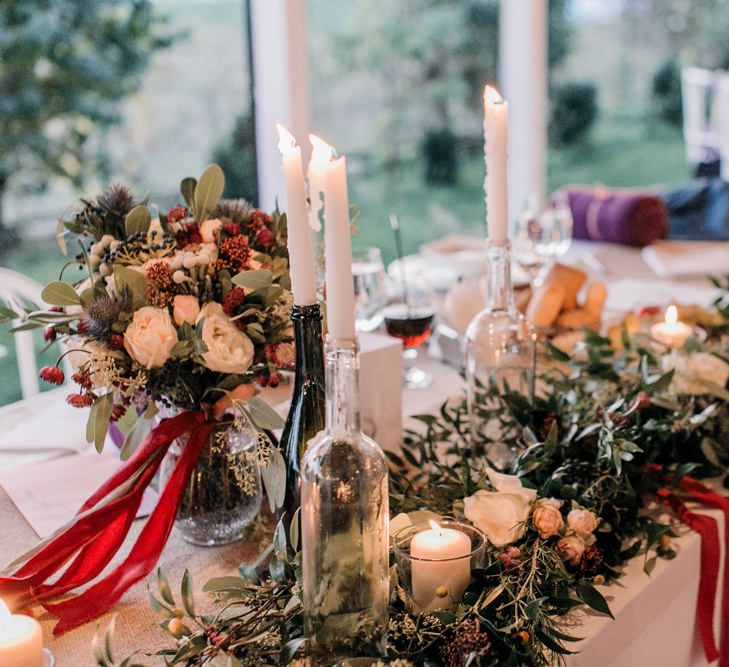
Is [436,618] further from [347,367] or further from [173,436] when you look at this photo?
[173,436]

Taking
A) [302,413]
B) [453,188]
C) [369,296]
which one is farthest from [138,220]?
[453,188]

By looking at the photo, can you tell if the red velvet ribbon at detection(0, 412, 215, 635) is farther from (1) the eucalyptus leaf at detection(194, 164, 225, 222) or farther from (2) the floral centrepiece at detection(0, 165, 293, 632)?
(1) the eucalyptus leaf at detection(194, 164, 225, 222)

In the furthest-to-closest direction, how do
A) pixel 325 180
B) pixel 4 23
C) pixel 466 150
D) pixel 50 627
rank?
pixel 466 150 → pixel 4 23 → pixel 50 627 → pixel 325 180

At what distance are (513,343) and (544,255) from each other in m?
0.79

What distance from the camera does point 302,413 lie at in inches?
33.8

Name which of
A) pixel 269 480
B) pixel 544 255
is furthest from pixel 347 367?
pixel 544 255

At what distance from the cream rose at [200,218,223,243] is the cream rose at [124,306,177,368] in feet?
0.39

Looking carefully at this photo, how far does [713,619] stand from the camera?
3.52ft

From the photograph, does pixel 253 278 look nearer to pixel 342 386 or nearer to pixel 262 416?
pixel 262 416

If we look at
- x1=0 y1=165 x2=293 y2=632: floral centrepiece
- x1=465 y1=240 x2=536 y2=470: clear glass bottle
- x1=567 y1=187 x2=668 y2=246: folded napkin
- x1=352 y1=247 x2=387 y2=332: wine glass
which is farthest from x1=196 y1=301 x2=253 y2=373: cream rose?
x1=567 y1=187 x2=668 y2=246: folded napkin

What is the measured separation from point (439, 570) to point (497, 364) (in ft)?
1.29

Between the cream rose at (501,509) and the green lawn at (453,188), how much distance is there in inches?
76.6

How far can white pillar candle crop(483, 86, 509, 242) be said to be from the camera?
0.96 m

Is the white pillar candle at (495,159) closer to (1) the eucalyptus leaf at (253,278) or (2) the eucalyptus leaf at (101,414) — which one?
(1) the eucalyptus leaf at (253,278)
